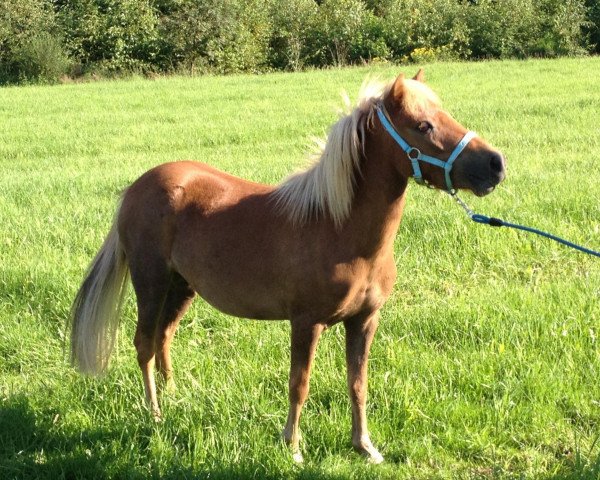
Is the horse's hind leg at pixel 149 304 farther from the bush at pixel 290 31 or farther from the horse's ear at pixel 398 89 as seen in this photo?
the bush at pixel 290 31

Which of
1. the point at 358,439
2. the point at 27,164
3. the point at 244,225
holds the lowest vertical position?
the point at 27,164

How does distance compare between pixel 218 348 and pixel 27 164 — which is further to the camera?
pixel 27 164

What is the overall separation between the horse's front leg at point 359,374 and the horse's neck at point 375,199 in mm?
461

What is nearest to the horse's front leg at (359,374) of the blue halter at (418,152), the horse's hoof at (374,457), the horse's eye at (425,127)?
the horse's hoof at (374,457)

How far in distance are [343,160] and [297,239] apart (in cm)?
40

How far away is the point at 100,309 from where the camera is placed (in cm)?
365

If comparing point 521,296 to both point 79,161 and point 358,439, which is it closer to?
point 358,439

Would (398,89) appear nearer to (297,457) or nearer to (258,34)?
(297,457)

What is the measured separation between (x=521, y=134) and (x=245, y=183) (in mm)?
8229

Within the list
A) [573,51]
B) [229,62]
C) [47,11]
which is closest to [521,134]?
[573,51]

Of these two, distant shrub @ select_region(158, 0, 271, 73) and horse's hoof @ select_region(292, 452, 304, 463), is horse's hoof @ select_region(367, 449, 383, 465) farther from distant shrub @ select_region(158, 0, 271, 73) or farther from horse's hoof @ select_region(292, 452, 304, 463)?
distant shrub @ select_region(158, 0, 271, 73)

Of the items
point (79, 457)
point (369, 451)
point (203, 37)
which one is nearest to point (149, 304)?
point (79, 457)

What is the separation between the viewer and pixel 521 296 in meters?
4.46

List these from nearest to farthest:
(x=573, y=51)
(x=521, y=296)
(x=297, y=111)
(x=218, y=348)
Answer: (x=218, y=348) < (x=521, y=296) < (x=297, y=111) < (x=573, y=51)
